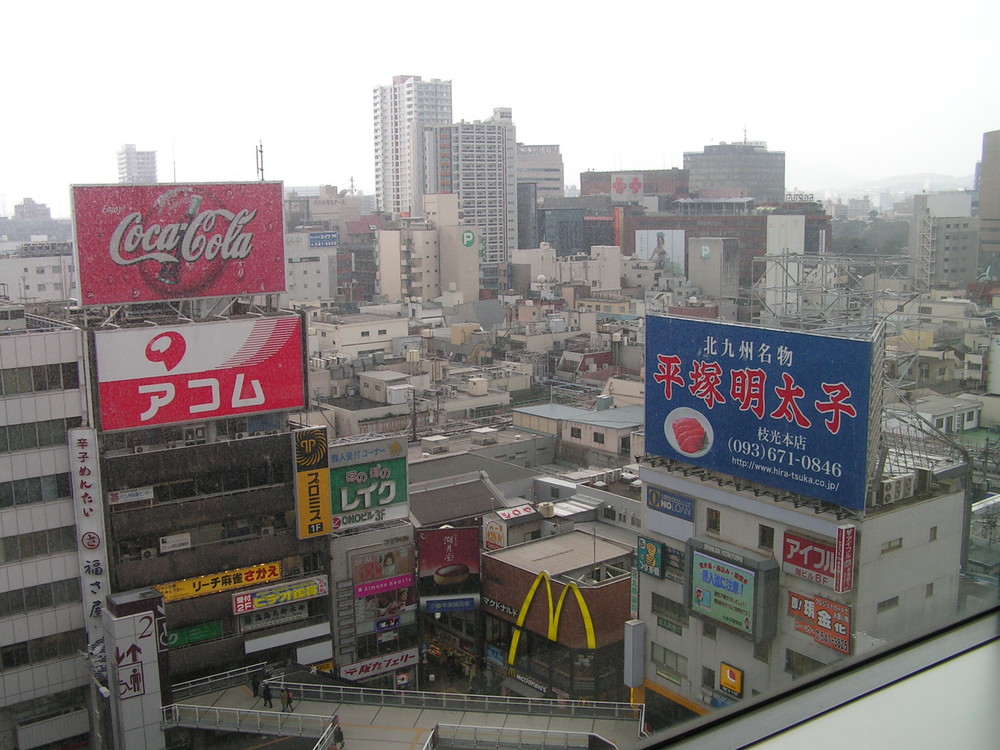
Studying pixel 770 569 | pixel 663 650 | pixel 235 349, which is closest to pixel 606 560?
pixel 663 650

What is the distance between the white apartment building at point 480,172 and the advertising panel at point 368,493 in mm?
19089

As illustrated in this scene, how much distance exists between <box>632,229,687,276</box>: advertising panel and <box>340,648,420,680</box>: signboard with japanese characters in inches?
607

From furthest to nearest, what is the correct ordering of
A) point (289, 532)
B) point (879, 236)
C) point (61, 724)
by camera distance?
point (879, 236), point (289, 532), point (61, 724)

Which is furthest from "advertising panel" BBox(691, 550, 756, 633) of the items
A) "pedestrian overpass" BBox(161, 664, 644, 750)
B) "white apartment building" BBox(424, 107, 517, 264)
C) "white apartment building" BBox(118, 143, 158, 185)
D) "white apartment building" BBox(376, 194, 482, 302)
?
"white apartment building" BBox(424, 107, 517, 264)

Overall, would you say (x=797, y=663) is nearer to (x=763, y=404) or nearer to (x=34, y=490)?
(x=763, y=404)

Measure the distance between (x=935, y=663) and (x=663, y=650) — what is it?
11.3ft

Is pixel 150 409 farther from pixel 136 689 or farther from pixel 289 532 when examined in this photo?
pixel 136 689

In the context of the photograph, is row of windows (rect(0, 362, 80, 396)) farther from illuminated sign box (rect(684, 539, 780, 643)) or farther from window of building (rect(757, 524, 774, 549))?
window of building (rect(757, 524, 774, 549))

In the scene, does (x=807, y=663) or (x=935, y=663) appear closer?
(x=935, y=663)

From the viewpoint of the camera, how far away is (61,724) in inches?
160

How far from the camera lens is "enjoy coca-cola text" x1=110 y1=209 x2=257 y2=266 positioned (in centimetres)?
435

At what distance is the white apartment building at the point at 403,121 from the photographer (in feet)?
84.6

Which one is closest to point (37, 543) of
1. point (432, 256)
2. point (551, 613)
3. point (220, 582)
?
point (220, 582)

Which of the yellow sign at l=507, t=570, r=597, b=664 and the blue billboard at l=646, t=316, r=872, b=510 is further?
the yellow sign at l=507, t=570, r=597, b=664
